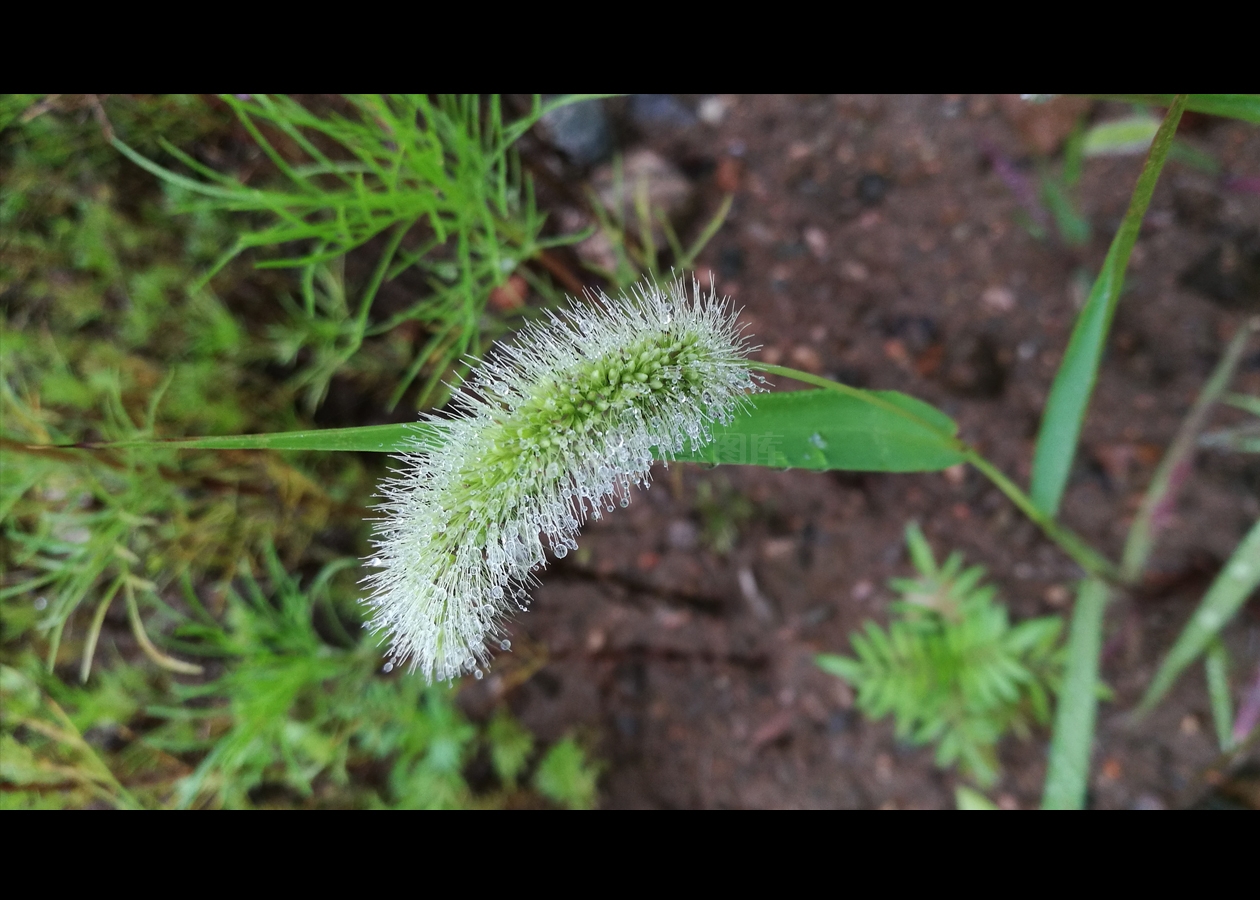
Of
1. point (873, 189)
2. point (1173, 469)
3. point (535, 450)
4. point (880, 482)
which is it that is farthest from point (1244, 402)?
point (535, 450)

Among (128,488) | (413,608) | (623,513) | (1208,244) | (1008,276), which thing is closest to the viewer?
(413,608)

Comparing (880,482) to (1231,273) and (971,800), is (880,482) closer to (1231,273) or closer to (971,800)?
(971,800)

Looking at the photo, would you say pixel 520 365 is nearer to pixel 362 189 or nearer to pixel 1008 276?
pixel 362 189

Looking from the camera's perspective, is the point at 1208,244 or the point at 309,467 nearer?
the point at 1208,244

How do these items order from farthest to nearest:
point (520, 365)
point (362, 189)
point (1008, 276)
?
point (1008, 276), point (362, 189), point (520, 365)

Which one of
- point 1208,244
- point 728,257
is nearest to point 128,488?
point 728,257

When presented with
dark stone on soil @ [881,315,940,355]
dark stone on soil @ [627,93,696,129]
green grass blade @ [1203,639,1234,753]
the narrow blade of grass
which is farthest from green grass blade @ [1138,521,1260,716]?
dark stone on soil @ [627,93,696,129]
